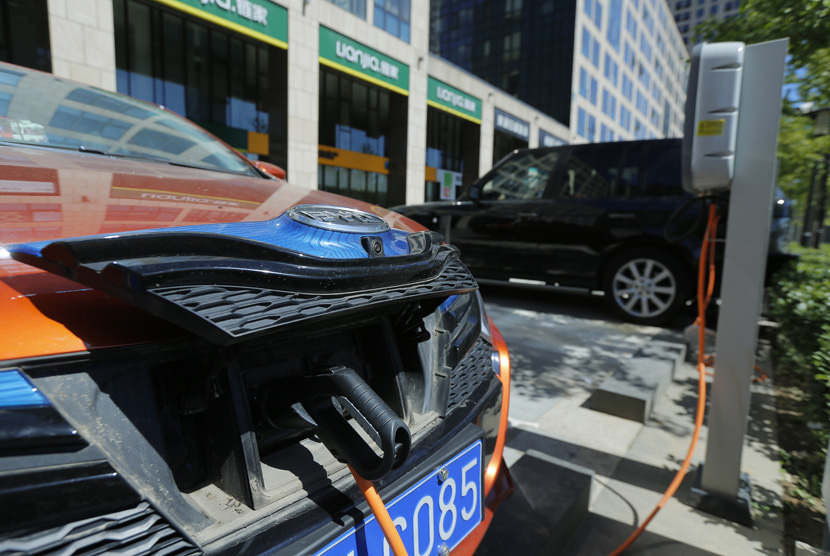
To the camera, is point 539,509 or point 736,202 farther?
point 736,202

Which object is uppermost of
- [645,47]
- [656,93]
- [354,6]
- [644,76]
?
[645,47]

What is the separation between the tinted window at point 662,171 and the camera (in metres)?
4.97

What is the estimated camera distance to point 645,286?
514cm

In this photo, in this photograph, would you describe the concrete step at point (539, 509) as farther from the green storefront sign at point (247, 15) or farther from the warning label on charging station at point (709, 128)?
the green storefront sign at point (247, 15)

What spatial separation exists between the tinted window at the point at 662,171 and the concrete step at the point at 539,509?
12.4 feet

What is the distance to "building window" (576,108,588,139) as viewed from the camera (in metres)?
39.8

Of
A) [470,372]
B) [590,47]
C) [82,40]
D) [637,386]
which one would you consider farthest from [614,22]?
[470,372]

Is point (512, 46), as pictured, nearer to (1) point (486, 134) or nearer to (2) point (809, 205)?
(1) point (486, 134)

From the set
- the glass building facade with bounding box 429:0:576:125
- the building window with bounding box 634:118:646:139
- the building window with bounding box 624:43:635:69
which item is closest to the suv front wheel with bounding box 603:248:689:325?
the glass building facade with bounding box 429:0:576:125

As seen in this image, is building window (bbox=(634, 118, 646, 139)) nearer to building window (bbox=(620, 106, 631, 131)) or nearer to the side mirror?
building window (bbox=(620, 106, 631, 131))

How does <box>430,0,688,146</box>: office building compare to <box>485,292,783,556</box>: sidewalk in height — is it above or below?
above

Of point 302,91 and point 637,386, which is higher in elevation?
point 302,91

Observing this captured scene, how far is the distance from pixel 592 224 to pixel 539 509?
4.01 meters

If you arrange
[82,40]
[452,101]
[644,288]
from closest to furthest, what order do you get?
[644,288] → [82,40] → [452,101]
